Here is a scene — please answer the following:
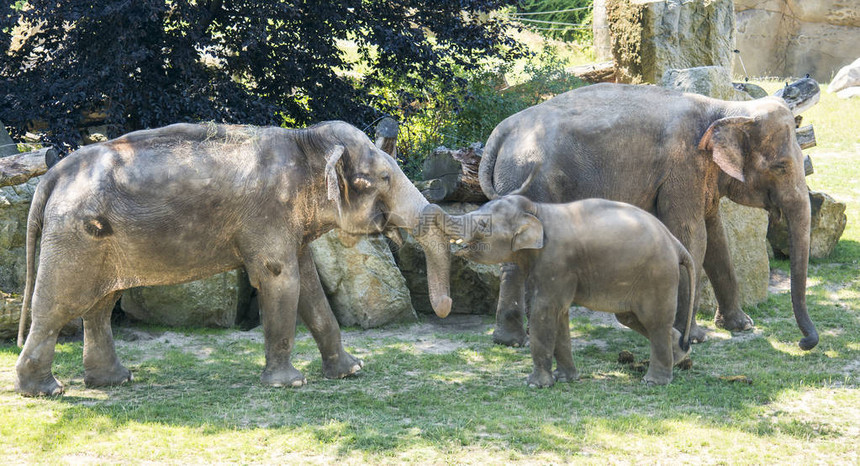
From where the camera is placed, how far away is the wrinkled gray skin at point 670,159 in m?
7.90

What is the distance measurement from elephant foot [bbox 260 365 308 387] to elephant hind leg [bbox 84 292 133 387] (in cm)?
114

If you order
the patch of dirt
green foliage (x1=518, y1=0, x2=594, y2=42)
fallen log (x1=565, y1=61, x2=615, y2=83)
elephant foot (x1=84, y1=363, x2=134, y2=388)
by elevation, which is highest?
green foliage (x1=518, y1=0, x2=594, y2=42)

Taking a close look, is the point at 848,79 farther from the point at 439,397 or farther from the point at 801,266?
the point at 439,397

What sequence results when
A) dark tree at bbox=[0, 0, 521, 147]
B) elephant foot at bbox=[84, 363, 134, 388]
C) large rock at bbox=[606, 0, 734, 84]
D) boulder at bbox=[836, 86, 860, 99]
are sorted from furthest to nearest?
boulder at bbox=[836, 86, 860, 99], large rock at bbox=[606, 0, 734, 84], dark tree at bbox=[0, 0, 521, 147], elephant foot at bbox=[84, 363, 134, 388]

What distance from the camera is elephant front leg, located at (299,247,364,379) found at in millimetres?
7348

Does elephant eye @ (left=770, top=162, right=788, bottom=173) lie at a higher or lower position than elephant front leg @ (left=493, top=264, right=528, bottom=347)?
higher

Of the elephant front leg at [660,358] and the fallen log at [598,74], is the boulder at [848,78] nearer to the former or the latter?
the fallen log at [598,74]

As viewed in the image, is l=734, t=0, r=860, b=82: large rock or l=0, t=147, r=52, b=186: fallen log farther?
l=734, t=0, r=860, b=82: large rock

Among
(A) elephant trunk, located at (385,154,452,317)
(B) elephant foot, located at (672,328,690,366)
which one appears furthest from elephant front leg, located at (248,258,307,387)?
(B) elephant foot, located at (672,328,690,366)

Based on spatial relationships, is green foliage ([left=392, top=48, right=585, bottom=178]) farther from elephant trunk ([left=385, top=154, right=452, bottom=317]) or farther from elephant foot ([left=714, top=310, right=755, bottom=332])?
elephant trunk ([left=385, top=154, right=452, bottom=317])

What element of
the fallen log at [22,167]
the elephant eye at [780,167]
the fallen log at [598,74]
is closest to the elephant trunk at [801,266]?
the elephant eye at [780,167]

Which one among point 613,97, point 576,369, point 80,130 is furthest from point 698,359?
point 80,130

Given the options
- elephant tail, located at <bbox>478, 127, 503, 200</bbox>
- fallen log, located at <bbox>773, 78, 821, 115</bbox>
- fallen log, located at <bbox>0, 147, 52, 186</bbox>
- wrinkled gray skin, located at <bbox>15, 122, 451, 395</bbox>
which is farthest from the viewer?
fallen log, located at <bbox>773, 78, 821, 115</bbox>

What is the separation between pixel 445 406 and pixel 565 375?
42.9 inches
